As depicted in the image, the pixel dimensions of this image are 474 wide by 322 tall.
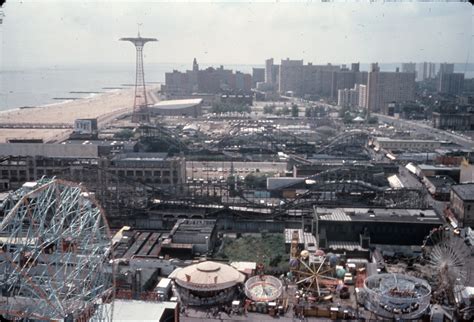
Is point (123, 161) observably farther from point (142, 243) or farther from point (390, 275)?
point (390, 275)

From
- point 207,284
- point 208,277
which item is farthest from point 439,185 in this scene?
point 207,284

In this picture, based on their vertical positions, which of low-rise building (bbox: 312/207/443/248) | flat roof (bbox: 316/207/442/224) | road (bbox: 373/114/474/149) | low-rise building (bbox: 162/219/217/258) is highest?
flat roof (bbox: 316/207/442/224)

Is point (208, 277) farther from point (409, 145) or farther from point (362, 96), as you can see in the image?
point (362, 96)

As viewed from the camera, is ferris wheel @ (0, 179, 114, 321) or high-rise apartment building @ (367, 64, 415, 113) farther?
high-rise apartment building @ (367, 64, 415, 113)

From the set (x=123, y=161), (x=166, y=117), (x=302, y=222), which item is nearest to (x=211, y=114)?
(x=166, y=117)

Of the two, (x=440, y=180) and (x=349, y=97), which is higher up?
(x=349, y=97)

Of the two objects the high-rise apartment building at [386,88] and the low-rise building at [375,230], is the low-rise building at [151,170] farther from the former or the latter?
the high-rise apartment building at [386,88]

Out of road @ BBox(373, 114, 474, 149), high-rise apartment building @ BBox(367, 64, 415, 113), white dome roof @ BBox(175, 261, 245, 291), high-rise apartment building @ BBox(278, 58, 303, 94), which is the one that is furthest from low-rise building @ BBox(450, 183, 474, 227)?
high-rise apartment building @ BBox(278, 58, 303, 94)

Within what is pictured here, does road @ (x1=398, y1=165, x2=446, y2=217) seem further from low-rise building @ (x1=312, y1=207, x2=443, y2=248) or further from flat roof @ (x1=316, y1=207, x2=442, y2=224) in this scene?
low-rise building @ (x1=312, y1=207, x2=443, y2=248)
